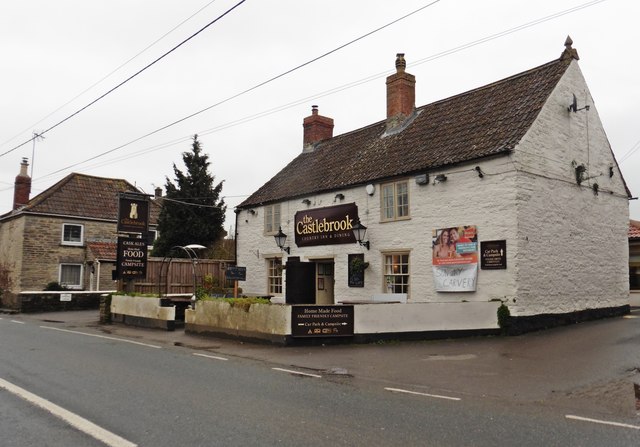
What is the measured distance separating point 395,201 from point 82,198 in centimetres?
2554

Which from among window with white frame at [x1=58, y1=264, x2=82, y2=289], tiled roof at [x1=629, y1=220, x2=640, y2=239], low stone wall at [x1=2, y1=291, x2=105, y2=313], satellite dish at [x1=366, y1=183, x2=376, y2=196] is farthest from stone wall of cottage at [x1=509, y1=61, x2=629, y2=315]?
window with white frame at [x1=58, y1=264, x2=82, y2=289]

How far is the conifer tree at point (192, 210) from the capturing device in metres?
33.6

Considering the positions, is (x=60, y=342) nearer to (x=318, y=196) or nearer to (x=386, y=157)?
(x=318, y=196)

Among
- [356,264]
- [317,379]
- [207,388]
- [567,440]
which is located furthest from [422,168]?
[567,440]

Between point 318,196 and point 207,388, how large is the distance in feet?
46.3

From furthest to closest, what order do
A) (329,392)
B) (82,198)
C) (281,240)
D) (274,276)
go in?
(82,198)
(274,276)
(281,240)
(329,392)

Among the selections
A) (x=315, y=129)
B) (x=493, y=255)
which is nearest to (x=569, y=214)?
(x=493, y=255)

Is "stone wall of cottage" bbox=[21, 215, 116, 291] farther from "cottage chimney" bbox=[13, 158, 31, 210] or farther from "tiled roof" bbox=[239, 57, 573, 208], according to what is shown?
"tiled roof" bbox=[239, 57, 573, 208]

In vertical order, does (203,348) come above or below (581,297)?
below

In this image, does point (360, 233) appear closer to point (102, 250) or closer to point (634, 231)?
point (634, 231)

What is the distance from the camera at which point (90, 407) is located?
258 inches

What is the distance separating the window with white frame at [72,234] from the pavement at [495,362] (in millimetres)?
20367

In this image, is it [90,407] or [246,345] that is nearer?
[90,407]

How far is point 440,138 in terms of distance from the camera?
18359mm
